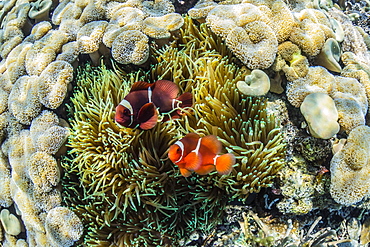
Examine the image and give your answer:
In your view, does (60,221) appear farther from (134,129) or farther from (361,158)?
(361,158)

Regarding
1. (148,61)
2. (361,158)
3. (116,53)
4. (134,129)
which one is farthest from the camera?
(148,61)

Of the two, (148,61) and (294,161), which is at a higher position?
(148,61)

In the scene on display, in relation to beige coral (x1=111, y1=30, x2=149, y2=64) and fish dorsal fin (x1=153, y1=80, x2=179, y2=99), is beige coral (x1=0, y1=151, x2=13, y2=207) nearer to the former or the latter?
beige coral (x1=111, y1=30, x2=149, y2=64)

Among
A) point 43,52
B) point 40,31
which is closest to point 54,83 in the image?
point 43,52

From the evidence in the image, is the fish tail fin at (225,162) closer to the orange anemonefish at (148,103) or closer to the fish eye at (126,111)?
the orange anemonefish at (148,103)

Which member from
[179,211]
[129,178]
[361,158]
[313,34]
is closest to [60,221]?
[129,178]

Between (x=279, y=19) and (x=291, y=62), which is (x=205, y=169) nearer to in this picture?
(x=291, y=62)
